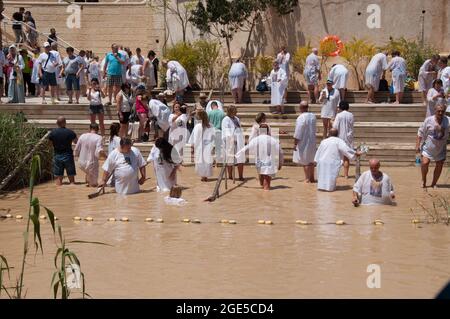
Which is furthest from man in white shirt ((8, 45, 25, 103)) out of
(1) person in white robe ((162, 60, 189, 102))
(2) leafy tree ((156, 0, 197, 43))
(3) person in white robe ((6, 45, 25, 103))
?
(2) leafy tree ((156, 0, 197, 43))

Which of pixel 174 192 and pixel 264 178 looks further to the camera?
pixel 264 178

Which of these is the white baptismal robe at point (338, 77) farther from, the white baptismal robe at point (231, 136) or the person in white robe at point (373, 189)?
the person in white robe at point (373, 189)

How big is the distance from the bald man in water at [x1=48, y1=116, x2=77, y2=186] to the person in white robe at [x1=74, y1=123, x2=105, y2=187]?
0.23 metres

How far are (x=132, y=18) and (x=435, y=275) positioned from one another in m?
21.1

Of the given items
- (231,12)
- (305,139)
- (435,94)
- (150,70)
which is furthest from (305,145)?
(231,12)

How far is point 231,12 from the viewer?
85.1 feet

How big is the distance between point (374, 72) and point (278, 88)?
2403mm

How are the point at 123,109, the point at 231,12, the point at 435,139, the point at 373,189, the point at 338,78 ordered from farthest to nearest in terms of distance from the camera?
the point at 231,12
the point at 338,78
the point at 123,109
the point at 435,139
the point at 373,189

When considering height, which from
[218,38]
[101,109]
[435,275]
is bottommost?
[435,275]

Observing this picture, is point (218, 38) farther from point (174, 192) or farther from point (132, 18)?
point (174, 192)

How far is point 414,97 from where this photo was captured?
77.5ft

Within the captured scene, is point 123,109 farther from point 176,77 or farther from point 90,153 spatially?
point 90,153

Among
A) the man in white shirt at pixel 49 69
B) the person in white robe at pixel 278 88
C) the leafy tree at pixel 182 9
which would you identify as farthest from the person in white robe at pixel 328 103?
the leafy tree at pixel 182 9

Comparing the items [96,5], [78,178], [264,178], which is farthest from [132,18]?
[264,178]
